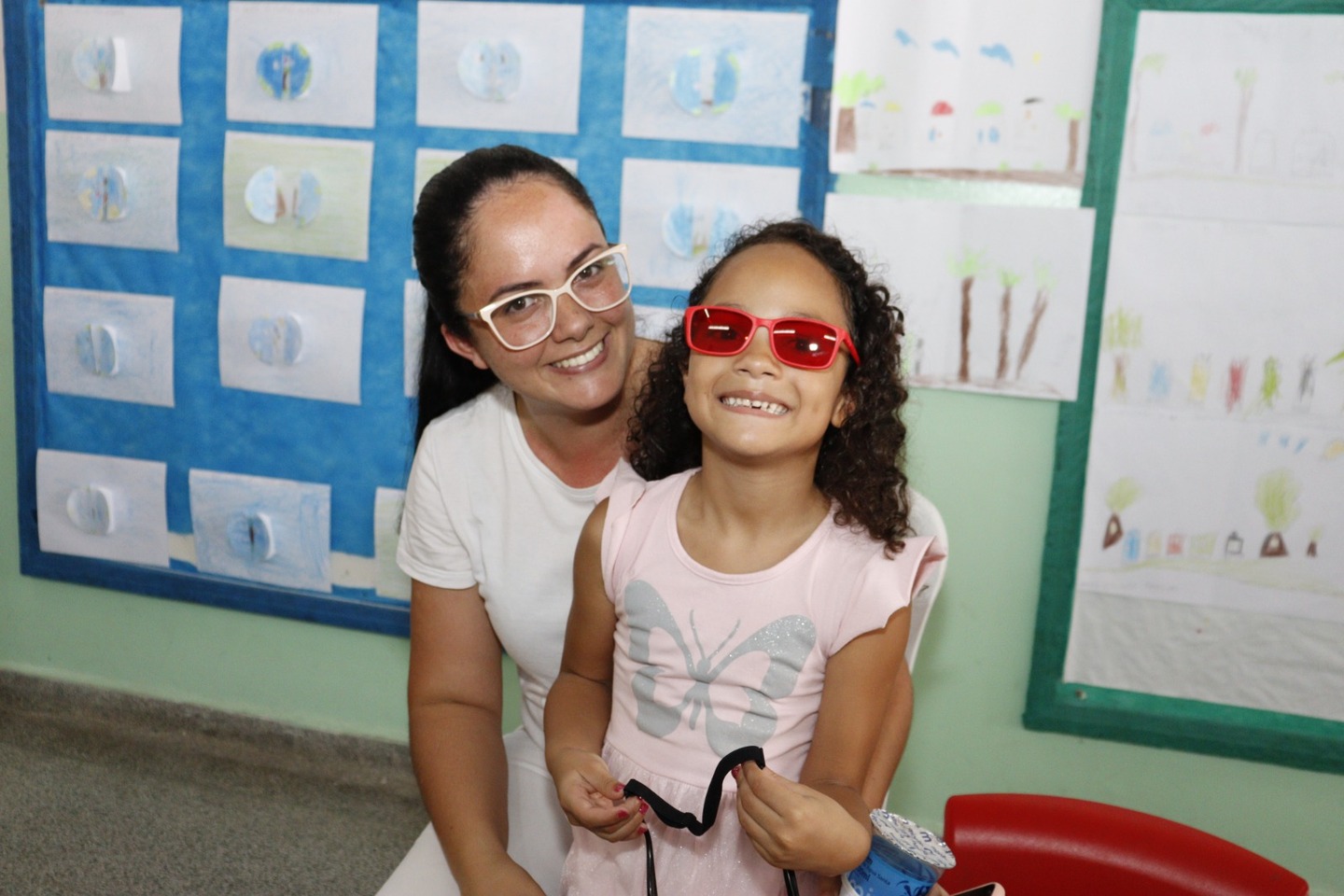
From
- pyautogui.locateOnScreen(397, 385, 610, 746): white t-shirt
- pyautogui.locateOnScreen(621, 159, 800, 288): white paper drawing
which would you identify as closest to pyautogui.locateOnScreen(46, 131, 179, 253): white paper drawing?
pyautogui.locateOnScreen(621, 159, 800, 288): white paper drawing

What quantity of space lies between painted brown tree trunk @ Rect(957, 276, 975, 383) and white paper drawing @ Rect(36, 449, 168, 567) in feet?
6.18

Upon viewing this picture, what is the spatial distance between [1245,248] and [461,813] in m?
1.61

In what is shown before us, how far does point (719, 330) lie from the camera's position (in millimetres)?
1105

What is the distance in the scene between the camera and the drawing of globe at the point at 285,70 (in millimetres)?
2254

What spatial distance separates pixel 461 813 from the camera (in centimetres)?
134

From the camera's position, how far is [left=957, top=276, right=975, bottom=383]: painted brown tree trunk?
1.99 meters

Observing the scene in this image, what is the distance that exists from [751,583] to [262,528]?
1713 mm

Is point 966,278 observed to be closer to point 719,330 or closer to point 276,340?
point 719,330

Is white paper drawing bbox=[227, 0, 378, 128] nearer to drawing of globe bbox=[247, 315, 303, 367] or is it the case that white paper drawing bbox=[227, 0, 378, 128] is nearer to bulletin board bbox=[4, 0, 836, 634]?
bulletin board bbox=[4, 0, 836, 634]

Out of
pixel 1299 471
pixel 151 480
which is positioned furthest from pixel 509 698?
pixel 1299 471

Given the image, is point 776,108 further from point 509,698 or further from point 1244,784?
point 1244,784

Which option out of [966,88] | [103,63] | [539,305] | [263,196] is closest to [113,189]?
[103,63]

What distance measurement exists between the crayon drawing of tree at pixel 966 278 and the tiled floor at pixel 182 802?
1592 mm

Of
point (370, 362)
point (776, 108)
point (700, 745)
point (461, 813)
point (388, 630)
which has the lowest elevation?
point (388, 630)
